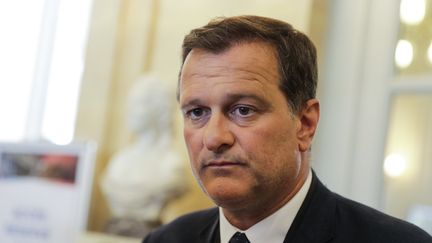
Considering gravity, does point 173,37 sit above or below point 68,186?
above

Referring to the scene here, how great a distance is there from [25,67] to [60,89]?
1.35 ft

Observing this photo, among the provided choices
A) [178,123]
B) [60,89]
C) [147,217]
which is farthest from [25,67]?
[147,217]

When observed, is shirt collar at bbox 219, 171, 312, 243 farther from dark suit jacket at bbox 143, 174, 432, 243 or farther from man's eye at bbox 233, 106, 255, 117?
man's eye at bbox 233, 106, 255, 117

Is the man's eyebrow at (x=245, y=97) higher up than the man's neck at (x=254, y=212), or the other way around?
the man's eyebrow at (x=245, y=97)

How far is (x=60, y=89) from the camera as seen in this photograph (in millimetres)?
4543

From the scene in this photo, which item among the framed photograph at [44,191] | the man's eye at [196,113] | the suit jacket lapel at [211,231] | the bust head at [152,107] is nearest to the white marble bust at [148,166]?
the bust head at [152,107]

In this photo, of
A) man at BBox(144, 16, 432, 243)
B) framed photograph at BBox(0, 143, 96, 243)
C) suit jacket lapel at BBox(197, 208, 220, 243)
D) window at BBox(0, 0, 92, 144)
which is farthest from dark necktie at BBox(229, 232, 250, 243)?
window at BBox(0, 0, 92, 144)

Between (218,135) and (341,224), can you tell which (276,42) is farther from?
(341,224)

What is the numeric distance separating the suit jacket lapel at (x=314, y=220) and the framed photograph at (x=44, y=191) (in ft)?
5.82

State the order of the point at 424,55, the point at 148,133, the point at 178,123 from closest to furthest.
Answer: the point at 424,55, the point at 148,133, the point at 178,123

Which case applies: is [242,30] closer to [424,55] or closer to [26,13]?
[424,55]

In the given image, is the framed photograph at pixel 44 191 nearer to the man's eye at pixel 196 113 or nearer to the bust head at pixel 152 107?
the bust head at pixel 152 107

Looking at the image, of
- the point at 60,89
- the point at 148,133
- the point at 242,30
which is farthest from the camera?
the point at 60,89

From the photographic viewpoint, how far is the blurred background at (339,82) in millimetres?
2785
